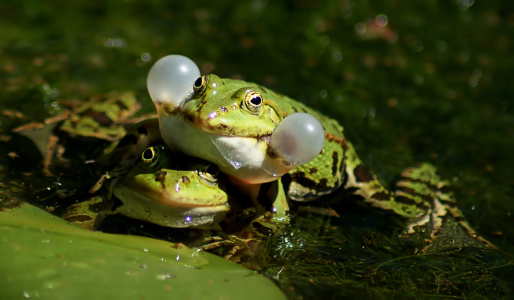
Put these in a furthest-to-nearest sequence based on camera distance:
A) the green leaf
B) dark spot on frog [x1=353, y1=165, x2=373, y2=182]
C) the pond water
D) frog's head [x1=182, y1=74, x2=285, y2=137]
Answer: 1. dark spot on frog [x1=353, y1=165, x2=373, y2=182]
2. the pond water
3. frog's head [x1=182, y1=74, x2=285, y2=137]
4. the green leaf

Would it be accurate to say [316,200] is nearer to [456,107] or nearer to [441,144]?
[441,144]

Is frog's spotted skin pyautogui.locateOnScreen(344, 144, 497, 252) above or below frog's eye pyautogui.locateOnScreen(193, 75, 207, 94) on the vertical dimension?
below

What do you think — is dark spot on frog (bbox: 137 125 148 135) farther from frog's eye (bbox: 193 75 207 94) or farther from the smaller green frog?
frog's eye (bbox: 193 75 207 94)

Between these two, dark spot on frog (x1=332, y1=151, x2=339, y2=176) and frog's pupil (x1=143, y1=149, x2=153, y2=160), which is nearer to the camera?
frog's pupil (x1=143, y1=149, x2=153, y2=160)

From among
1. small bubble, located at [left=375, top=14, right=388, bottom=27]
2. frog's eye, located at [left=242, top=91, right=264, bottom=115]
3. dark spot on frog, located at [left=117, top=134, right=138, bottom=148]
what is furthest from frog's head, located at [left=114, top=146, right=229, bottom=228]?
small bubble, located at [left=375, top=14, right=388, bottom=27]

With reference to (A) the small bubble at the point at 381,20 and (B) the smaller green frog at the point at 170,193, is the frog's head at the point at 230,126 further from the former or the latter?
(A) the small bubble at the point at 381,20

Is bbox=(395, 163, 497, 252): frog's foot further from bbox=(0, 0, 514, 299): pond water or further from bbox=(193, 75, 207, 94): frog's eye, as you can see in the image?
bbox=(193, 75, 207, 94): frog's eye

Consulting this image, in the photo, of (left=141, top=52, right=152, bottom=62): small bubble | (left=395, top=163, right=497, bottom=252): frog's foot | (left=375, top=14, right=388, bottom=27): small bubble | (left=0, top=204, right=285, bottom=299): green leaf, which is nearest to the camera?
(left=0, top=204, right=285, bottom=299): green leaf

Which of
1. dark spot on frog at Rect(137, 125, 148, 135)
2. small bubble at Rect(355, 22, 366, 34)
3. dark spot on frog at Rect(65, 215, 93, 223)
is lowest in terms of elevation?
dark spot on frog at Rect(65, 215, 93, 223)

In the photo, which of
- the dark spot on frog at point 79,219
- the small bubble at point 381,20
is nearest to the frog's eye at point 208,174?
the dark spot on frog at point 79,219

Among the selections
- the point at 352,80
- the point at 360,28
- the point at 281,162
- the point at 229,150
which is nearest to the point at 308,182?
the point at 281,162
